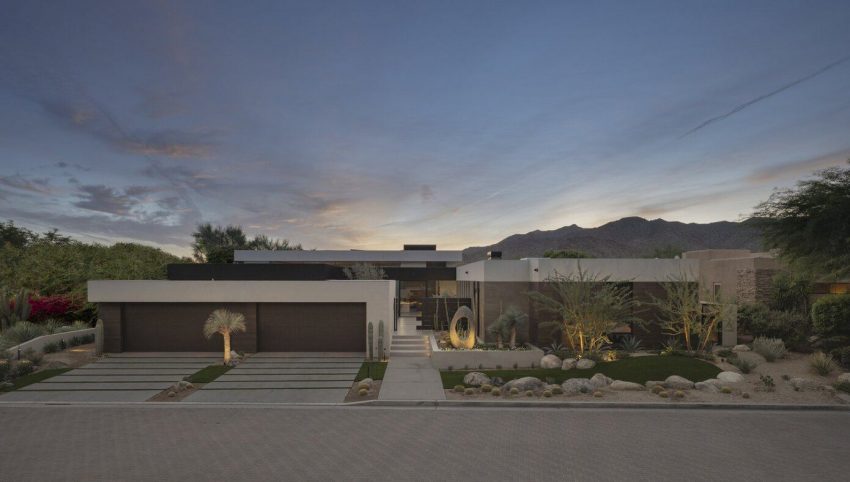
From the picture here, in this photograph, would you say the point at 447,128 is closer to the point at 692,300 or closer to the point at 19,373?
the point at 692,300

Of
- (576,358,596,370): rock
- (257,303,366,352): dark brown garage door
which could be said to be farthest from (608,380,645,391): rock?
(257,303,366,352): dark brown garage door

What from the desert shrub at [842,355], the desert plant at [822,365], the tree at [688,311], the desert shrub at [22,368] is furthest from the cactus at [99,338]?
the desert shrub at [842,355]

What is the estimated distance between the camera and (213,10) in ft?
43.5

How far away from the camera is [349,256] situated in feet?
118

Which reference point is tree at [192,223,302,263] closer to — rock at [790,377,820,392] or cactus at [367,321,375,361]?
cactus at [367,321,375,361]

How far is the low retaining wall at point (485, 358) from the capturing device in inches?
593

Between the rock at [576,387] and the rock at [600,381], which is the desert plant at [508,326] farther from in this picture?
the rock at [576,387]

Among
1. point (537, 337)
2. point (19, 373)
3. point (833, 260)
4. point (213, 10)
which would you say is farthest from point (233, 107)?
point (833, 260)

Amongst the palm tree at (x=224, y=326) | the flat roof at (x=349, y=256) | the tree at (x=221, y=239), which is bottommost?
the palm tree at (x=224, y=326)

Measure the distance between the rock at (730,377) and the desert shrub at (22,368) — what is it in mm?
21986

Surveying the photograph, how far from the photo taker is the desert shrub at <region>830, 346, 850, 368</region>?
42.9 ft

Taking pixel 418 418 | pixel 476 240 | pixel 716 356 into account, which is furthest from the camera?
pixel 476 240

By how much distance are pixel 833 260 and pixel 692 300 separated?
4252 millimetres

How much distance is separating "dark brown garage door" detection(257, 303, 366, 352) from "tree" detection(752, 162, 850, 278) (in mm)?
15722
